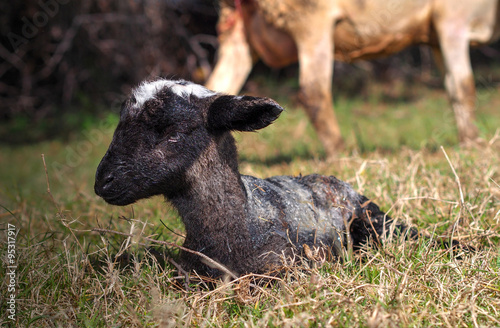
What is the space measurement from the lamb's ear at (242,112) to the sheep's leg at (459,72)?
12.7 feet

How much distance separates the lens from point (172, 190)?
2.22 meters

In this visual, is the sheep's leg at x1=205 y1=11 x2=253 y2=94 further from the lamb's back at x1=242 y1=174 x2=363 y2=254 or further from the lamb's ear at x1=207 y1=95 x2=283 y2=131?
the lamb's ear at x1=207 y1=95 x2=283 y2=131

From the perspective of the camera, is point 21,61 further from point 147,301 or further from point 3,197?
point 147,301

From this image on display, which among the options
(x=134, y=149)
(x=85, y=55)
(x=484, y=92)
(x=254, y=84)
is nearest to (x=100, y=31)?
(x=85, y=55)

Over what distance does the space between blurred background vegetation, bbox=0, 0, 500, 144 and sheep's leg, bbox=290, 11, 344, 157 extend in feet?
14.4

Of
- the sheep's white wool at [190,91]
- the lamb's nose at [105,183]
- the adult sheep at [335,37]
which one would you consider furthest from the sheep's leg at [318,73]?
the lamb's nose at [105,183]

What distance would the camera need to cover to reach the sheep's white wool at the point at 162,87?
2.18m

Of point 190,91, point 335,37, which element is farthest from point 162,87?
point 335,37

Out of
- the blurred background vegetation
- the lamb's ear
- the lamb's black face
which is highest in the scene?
the lamb's ear

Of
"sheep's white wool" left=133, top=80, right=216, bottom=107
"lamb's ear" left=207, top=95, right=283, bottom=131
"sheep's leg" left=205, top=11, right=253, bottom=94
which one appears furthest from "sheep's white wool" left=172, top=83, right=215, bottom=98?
"sheep's leg" left=205, top=11, right=253, bottom=94

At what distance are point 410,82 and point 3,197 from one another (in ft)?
29.5

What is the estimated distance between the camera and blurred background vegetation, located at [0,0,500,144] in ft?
32.0

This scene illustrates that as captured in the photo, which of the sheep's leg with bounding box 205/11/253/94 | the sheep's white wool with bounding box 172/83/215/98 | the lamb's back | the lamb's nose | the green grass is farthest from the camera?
the sheep's leg with bounding box 205/11/253/94

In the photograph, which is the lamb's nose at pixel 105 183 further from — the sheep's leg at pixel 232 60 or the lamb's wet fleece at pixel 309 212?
the sheep's leg at pixel 232 60
